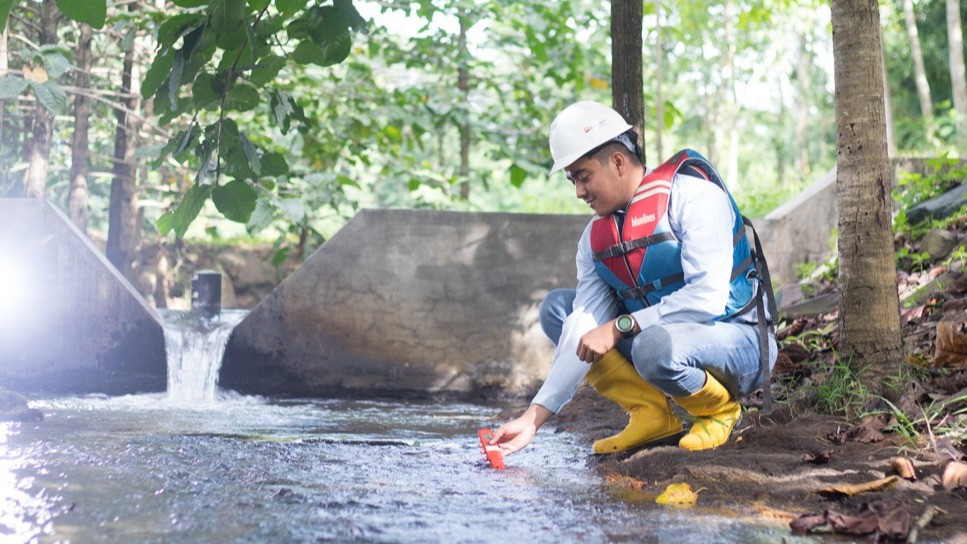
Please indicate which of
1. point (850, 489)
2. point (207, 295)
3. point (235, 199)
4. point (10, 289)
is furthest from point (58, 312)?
point (850, 489)

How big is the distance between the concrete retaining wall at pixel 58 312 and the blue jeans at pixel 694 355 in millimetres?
4252

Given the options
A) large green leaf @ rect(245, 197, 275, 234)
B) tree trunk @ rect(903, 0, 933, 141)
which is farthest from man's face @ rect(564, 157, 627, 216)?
tree trunk @ rect(903, 0, 933, 141)

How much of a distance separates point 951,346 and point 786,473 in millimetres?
1317

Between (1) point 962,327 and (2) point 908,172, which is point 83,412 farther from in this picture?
(2) point 908,172

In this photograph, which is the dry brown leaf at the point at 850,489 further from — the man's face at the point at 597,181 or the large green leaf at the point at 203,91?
the large green leaf at the point at 203,91

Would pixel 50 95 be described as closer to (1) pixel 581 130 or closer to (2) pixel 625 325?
(1) pixel 581 130

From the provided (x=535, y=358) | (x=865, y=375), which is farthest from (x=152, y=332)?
(x=865, y=375)

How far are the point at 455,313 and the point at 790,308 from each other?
2.33m

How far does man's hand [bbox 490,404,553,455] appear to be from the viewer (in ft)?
12.5

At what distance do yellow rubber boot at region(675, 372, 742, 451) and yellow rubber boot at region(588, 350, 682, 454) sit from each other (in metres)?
0.14

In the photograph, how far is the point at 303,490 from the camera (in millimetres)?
3287

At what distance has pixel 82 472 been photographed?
3512 mm

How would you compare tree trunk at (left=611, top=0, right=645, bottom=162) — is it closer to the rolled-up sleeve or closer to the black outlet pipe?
the rolled-up sleeve

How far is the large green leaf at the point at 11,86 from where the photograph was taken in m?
5.32
